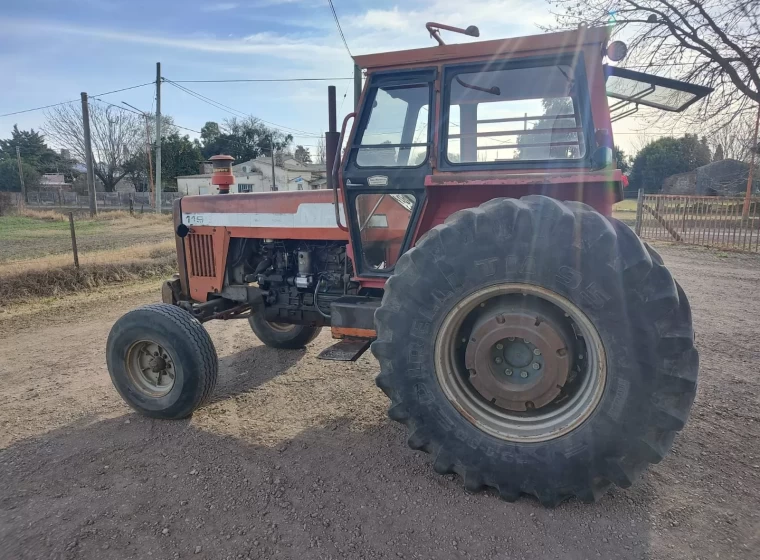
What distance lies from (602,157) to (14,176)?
195ft

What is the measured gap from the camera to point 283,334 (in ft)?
17.2

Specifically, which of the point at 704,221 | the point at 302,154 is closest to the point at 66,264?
the point at 704,221

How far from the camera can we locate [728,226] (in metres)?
13.8

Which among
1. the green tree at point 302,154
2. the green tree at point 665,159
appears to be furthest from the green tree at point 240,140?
the green tree at point 665,159

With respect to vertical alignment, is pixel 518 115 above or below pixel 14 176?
below

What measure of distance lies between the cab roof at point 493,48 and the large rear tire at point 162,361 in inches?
90.3

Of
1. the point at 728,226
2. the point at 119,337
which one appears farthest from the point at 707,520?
the point at 728,226

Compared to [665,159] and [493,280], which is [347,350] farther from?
[665,159]

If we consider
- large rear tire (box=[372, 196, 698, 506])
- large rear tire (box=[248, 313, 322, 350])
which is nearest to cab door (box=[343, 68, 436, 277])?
large rear tire (box=[372, 196, 698, 506])

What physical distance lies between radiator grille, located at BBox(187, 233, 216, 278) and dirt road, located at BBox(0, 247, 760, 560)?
1.01 metres

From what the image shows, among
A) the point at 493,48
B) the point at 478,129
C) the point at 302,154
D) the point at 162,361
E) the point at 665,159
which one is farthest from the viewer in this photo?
the point at 302,154

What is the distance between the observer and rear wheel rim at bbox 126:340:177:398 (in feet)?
12.5

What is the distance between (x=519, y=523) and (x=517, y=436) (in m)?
0.41

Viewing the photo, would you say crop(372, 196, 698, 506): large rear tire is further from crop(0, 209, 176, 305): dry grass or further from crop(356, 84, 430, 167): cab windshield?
crop(0, 209, 176, 305): dry grass
